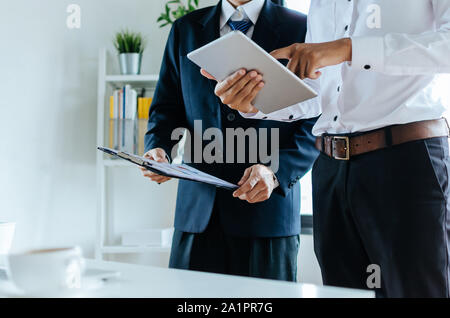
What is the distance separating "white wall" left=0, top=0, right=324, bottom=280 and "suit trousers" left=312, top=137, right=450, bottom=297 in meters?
1.44

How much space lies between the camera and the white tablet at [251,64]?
912mm

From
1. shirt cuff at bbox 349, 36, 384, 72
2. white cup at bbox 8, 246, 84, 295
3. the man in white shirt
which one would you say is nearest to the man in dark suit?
the man in white shirt

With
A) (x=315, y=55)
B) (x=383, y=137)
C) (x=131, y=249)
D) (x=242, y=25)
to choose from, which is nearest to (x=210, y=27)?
(x=242, y=25)

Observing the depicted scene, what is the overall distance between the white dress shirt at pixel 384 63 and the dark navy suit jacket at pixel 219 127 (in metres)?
0.18

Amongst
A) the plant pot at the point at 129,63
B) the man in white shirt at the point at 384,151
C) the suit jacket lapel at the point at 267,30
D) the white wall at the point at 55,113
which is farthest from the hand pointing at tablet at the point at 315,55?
the white wall at the point at 55,113

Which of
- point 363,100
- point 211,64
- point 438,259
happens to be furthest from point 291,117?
point 438,259

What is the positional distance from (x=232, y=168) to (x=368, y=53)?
0.56 meters

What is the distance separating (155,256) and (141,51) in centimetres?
122

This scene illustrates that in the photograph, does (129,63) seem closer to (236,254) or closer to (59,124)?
(59,124)

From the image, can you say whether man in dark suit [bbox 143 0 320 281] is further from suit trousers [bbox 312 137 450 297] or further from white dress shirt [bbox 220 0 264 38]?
suit trousers [bbox 312 137 450 297]

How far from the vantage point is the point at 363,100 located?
107cm

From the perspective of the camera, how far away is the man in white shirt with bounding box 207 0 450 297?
944mm

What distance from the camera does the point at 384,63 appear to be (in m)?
0.95

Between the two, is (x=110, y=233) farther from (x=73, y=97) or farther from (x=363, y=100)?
(x=363, y=100)
